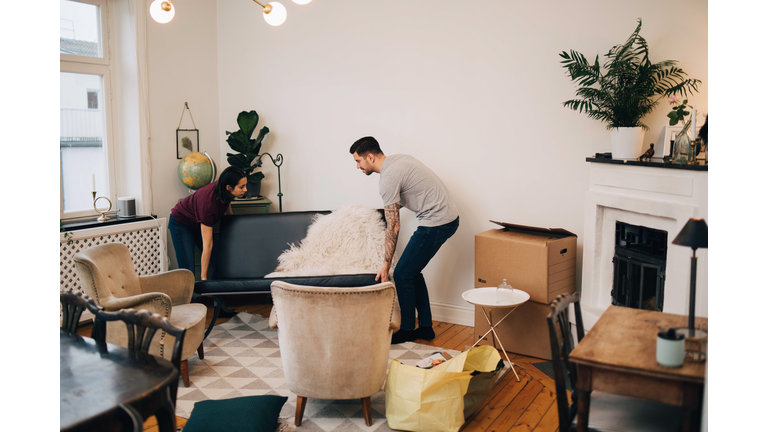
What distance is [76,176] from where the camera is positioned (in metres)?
1.82

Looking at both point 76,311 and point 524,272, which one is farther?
point 524,272

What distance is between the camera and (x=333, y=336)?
2207mm

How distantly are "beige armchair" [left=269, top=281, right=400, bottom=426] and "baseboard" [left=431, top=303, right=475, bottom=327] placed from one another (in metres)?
1.62

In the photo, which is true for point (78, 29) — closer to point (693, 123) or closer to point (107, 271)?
point (107, 271)

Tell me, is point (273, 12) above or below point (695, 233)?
above

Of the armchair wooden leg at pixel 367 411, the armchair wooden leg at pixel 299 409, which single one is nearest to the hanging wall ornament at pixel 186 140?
the armchair wooden leg at pixel 299 409

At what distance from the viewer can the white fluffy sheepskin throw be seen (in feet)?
11.8

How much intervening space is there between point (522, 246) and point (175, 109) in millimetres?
3066

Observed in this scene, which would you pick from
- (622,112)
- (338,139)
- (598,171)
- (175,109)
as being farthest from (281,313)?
(175,109)

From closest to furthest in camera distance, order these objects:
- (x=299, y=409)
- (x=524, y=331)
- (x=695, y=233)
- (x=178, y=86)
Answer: (x=695, y=233) → (x=299, y=409) → (x=524, y=331) → (x=178, y=86)

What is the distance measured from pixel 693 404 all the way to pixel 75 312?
1374 mm

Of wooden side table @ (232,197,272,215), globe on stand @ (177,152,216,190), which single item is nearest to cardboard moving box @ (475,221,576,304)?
wooden side table @ (232,197,272,215)

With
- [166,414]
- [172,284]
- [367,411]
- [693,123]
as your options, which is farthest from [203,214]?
[693,123]
